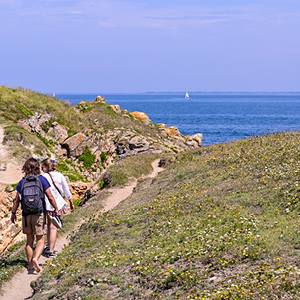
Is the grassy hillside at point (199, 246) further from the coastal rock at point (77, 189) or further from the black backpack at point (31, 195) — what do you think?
the coastal rock at point (77, 189)

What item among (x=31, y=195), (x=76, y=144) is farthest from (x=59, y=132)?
(x=31, y=195)

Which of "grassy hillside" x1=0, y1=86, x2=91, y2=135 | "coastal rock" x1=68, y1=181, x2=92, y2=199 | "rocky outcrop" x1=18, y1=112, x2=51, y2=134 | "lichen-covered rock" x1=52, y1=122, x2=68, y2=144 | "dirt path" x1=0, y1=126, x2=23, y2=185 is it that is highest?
"grassy hillside" x1=0, y1=86, x2=91, y2=135

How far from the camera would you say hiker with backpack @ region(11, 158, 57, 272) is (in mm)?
→ 9453

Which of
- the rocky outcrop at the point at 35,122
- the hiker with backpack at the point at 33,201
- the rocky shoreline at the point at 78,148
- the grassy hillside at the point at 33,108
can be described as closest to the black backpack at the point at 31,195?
the hiker with backpack at the point at 33,201

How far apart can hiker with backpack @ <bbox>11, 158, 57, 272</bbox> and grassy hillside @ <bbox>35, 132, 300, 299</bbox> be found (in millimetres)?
1545

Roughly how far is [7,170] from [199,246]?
17622mm

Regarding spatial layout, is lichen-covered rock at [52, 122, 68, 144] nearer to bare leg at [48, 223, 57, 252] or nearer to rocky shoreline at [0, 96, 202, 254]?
rocky shoreline at [0, 96, 202, 254]

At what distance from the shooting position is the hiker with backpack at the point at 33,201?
945cm

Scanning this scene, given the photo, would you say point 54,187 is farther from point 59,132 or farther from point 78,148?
point 59,132

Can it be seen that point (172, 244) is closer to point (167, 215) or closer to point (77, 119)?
point (167, 215)

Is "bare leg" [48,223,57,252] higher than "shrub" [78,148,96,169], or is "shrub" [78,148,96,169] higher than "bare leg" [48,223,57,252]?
"bare leg" [48,223,57,252]

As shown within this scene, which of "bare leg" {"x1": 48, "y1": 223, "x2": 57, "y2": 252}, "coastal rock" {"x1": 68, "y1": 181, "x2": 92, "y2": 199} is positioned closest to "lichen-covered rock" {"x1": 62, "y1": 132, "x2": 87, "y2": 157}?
"coastal rock" {"x1": 68, "y1": 181, "x2": 92, "y2": 199}

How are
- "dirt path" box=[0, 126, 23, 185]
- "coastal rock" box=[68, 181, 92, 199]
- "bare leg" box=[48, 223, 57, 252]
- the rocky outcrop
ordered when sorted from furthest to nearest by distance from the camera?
the rocky outcrop, "coastal rock" box=[68, 181, 92, 199], "dirt path" box=[0, 126, 23, 185], "bare leg" box=[48, 223, 57, 252]

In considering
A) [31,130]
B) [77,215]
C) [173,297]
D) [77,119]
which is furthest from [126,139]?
[173,297]
